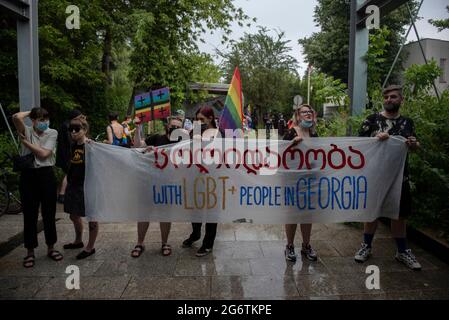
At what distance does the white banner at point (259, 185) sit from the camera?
431 cm

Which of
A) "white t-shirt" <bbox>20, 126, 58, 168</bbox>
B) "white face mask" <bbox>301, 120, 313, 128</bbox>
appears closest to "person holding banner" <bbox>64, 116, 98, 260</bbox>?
"white t-shirt" <bbox>20, 126, 58, 168</bbox>

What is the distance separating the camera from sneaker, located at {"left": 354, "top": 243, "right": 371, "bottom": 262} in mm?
4340

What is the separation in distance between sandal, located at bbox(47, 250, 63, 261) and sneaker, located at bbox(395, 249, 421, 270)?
160 inches

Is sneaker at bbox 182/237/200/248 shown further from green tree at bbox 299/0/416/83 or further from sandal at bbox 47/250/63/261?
green tree at bbox 299/0/416/83

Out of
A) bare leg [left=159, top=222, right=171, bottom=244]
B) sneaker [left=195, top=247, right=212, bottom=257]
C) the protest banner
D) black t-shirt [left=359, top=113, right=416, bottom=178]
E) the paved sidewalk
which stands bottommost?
the paved sidewalk

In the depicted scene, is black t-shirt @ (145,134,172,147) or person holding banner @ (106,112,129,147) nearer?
black t-shirt @ (145,134,172,147)

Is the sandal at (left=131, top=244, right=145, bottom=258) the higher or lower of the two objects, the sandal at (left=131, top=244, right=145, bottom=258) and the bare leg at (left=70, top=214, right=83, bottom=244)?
the lower

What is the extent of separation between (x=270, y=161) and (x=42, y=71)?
27.3 ft

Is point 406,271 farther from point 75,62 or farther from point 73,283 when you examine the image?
point 75,62

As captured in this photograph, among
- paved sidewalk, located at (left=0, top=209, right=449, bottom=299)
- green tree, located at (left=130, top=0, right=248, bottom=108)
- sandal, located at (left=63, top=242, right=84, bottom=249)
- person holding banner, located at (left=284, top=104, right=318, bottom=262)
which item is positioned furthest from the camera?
green tree, located at (left=130, top=0, right=248, bottom=108)

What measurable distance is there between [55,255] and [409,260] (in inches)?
164

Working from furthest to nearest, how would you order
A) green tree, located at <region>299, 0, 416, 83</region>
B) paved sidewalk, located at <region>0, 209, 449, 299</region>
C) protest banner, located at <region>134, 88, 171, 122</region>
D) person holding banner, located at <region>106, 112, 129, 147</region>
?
1. green tree, located at <region>299, 0, 416, 83</region>
2. person holding banner, located at <region>106, 112, 129, 147</region>
3. protest banner, located at <region>134, 88, 171, 122</region>
4. paved sidewalk, located at <region>0, 209, 449, 299</region>

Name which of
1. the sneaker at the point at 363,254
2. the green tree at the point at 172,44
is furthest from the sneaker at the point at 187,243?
the green tree at the point at 172,44
